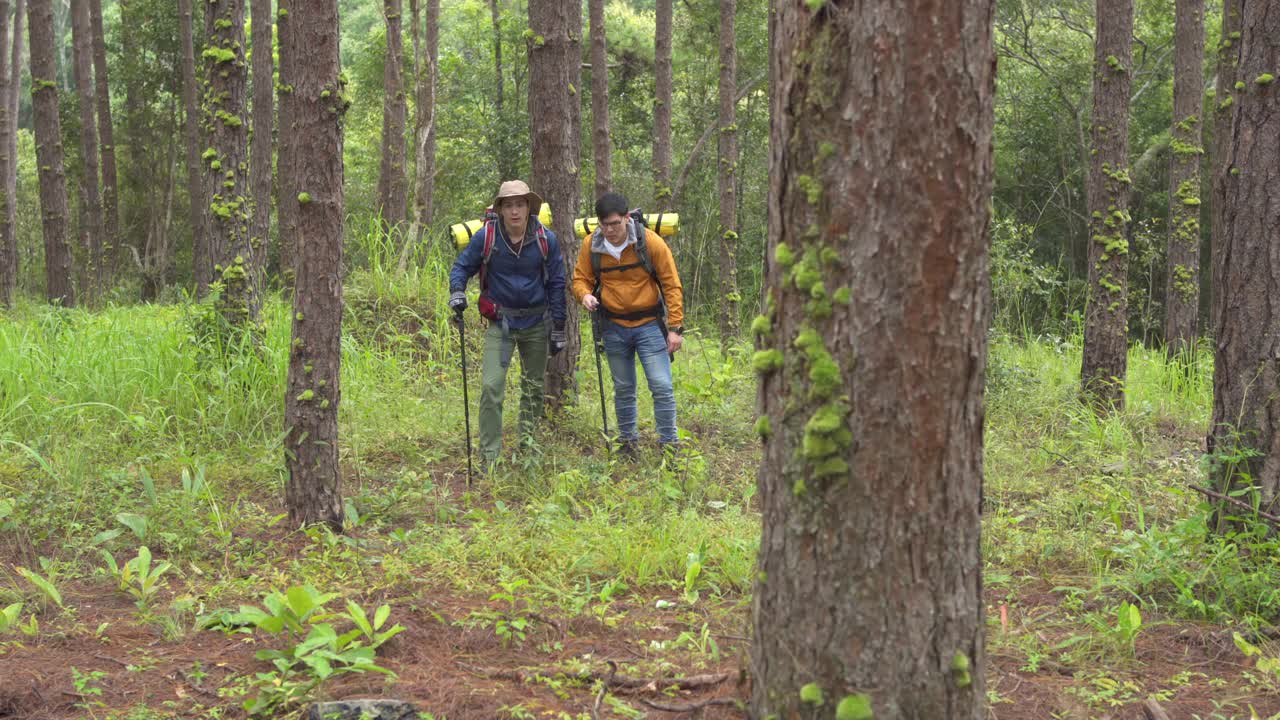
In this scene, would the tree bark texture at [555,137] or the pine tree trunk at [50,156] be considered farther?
the pine tree trunk at [50,156]

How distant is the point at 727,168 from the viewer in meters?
13.7

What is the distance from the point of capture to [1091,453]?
25.1ft

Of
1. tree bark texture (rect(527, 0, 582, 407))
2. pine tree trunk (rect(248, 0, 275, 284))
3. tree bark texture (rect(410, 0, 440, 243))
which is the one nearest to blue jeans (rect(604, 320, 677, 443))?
tree bark texture (rect(527, 0, 582, 407))

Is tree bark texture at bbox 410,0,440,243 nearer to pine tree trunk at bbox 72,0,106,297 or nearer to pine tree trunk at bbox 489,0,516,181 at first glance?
pine tree trunk at bbox 489,0,516,181

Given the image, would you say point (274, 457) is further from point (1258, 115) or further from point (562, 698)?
point (1258, 115)

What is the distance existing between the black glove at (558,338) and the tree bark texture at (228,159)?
2.54m

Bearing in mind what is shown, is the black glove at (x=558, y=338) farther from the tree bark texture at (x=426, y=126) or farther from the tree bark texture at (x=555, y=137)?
the tree bark texture at (x=426, y=126)

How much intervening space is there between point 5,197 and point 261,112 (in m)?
4.18

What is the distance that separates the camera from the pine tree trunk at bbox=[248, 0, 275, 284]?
14078 millimetres

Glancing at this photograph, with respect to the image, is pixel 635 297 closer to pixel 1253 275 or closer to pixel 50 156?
pixel 1253 275

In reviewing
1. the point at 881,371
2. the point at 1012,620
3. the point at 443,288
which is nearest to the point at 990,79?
the point at 881,371

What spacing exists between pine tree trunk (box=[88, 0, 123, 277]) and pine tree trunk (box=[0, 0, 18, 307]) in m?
3.79

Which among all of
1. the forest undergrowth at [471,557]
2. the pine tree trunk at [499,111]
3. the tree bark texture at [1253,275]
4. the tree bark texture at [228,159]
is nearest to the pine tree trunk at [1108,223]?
the forest undergrowth at [471,557]

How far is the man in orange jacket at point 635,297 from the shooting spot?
292 inches
